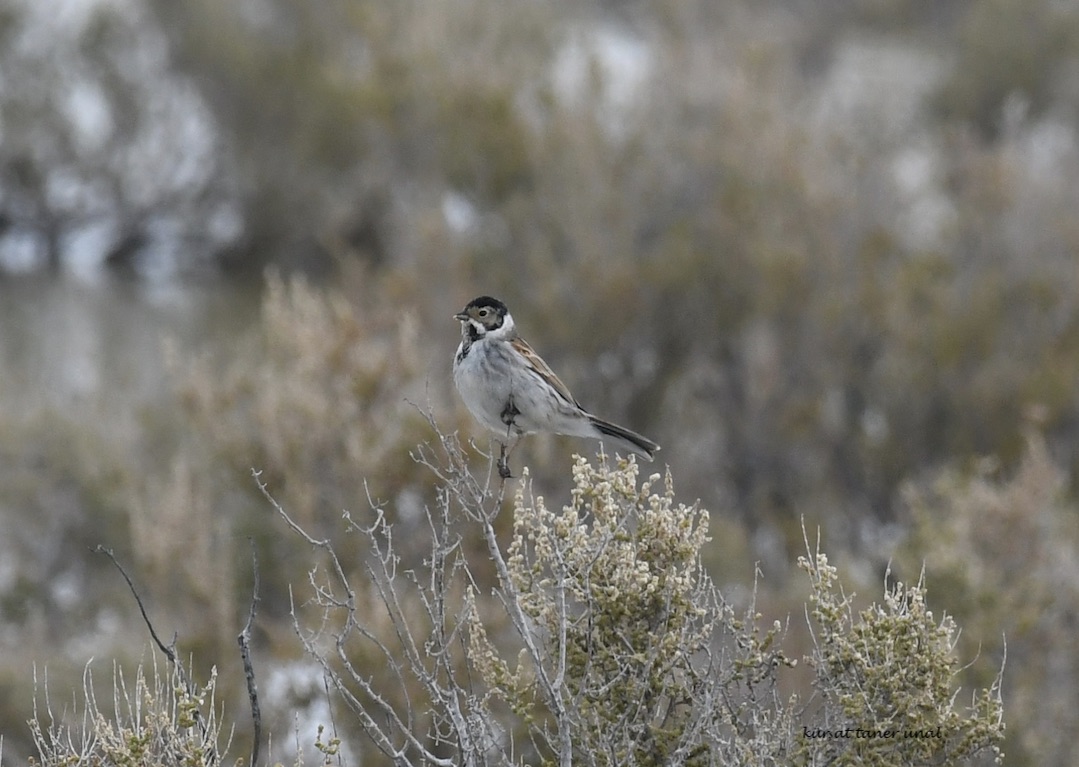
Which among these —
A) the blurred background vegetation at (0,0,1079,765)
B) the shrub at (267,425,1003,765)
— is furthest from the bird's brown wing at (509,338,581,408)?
the blurred background vegetation at (0,0,1079,765)

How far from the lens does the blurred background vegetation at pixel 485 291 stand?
15.7 m

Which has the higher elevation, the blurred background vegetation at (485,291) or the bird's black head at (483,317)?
the blurred background vegetation at (485,291)

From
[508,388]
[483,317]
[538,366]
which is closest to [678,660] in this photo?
[508,388]

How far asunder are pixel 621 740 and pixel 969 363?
1661 cm

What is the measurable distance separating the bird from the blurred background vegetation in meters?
3.45

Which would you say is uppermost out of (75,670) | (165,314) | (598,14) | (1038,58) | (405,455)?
(598,14)

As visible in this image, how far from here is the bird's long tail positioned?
9.09m

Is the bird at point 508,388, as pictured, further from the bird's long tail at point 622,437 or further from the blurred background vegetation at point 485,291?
the blurred background vegetation at point 485,291

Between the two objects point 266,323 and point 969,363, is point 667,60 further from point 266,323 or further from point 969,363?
point 266,323

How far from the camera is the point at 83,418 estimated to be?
804 inches

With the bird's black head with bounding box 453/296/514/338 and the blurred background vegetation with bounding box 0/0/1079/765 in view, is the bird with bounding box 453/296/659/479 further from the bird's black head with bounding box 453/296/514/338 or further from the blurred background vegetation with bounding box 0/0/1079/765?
the blurred background vegetation with bounding box 0/0/1079/765

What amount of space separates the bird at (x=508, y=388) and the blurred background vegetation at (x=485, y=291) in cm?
345

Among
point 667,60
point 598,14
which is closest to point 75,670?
point 667,60

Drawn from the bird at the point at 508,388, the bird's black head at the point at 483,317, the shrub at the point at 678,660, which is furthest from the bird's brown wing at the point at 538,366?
the shrub at the point at 678,660
